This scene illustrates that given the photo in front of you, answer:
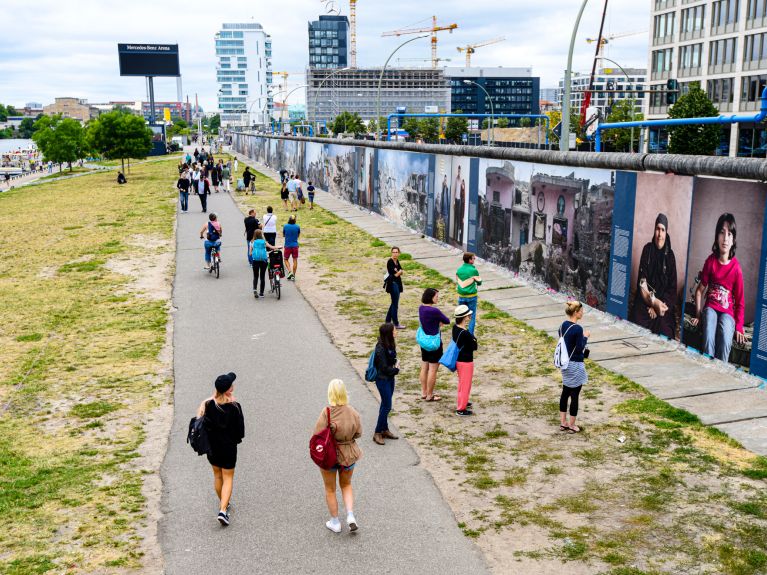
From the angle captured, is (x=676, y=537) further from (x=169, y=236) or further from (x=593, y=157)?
(x=169, y=236)

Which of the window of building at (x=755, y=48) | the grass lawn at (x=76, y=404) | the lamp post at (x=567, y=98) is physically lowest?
the grass lawn at (x=76, y=404)

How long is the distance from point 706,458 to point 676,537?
6.52 ft

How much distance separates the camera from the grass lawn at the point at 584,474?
6.97 meters

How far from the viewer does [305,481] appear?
8523 mm

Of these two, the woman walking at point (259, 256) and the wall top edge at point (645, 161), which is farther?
the woman walking at point (259, 256)

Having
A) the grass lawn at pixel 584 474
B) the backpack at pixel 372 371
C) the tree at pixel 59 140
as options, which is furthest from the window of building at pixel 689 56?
the backpack at pixel 372 371

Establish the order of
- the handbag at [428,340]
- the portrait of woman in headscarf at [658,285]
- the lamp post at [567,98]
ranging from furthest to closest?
the lamp post at [567,98]
the portrait of woman in headscarf at [658,285]
the handbag at [428,340]

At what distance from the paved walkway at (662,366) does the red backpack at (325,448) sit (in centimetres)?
529

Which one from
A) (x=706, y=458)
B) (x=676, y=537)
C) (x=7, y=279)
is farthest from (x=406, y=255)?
(x=676, y=537)

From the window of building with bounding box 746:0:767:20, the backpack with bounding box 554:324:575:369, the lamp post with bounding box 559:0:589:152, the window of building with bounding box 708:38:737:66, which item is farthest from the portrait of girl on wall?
the window of building with bounding box 708:38:737:66

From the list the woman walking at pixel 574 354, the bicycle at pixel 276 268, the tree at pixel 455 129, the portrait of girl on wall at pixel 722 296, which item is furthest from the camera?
the tree at pixel 455 129

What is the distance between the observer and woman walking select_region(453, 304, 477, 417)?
402 inches

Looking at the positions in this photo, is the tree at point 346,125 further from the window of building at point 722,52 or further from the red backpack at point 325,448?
the red backpack at point 325,448

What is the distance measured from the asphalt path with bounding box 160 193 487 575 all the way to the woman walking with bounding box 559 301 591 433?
225cm
